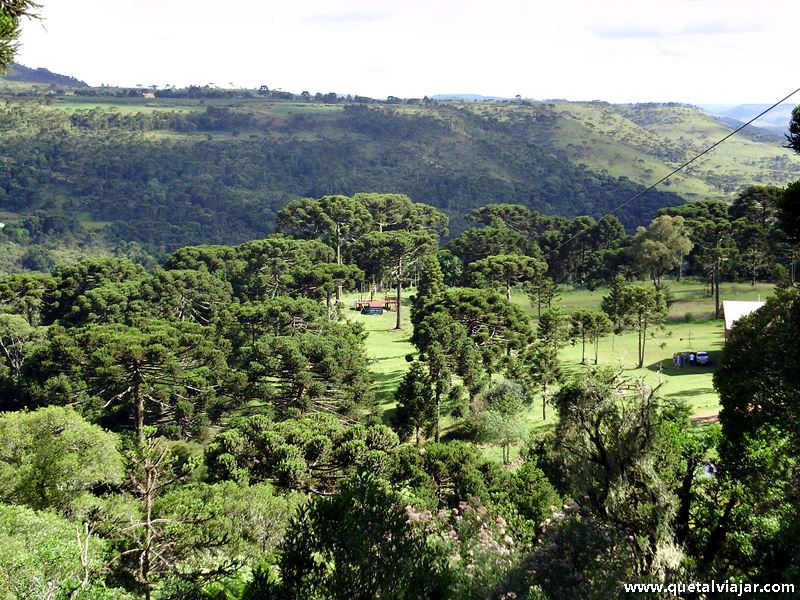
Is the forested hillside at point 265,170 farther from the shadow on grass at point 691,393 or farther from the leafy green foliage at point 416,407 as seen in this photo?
the leafy green foliage at point 416,407

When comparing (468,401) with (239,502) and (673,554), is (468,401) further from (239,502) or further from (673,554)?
(673,554)

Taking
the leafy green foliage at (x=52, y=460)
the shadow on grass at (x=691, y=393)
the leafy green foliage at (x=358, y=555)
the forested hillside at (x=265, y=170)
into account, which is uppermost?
the forested hillside at (x=265, y=170)

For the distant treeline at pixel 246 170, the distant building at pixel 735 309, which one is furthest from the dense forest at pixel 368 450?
the distant treeline at pixel 246 170

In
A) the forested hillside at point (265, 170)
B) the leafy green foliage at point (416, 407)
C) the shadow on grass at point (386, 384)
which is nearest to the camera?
the leafy green foliage at point (416, 407)

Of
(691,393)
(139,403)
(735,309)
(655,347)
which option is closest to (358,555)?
(139,403)

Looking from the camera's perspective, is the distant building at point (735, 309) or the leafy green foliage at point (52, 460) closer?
the leafy green foliage at point (52, 460)

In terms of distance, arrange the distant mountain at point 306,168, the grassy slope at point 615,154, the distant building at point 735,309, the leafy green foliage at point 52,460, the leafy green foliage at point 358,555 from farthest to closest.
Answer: the grassy slope at point 615,154, the distant mountain at point 306,168, the distant building at point 735,309, the leafy green foliage at point 52,460, the leafy green foliage at point 358,555

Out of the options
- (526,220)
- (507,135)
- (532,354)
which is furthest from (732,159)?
(532,354)

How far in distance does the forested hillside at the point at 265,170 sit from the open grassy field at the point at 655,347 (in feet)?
229

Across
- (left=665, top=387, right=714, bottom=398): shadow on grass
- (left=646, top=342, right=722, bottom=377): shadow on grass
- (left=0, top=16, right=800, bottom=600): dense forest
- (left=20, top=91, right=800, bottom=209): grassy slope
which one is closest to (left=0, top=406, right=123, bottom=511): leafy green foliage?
(left=0, top=16, right=800, bottom=600): dense forest

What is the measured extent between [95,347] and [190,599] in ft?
80.5

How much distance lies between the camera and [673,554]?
30.1 ft

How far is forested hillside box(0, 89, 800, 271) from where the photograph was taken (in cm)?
13300

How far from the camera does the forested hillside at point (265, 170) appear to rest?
133000 mm
